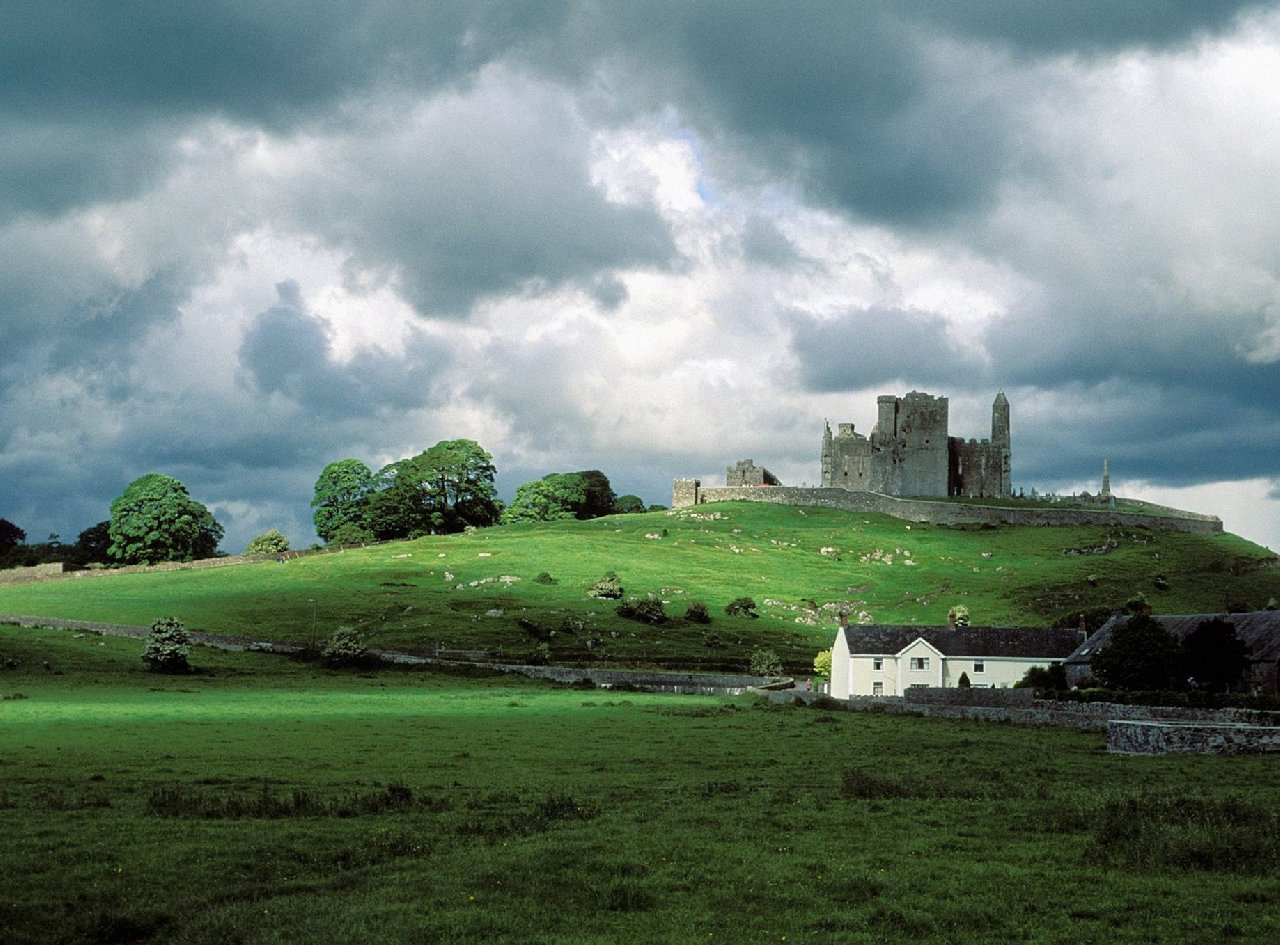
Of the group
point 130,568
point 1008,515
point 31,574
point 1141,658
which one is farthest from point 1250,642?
point 31,574

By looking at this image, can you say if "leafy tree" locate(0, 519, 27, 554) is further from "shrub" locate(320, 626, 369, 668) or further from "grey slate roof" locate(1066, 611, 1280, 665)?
"grey slate roof" locate(1066, 611, 1280, 665)

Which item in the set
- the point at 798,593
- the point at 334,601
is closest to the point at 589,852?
the point at 334,601

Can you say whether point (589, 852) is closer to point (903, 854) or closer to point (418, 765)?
point (903, 854)

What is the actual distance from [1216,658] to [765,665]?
3284cm

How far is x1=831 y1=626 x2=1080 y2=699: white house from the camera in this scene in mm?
86812

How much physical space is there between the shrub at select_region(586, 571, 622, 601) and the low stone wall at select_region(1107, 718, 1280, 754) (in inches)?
3076

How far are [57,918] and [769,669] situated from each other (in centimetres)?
7381

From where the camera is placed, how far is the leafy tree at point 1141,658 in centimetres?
6444

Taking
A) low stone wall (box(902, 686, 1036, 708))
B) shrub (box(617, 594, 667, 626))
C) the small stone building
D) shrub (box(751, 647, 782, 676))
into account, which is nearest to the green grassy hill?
shrub (box(617, 594, 667, 626))

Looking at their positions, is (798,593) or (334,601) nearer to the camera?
(334,601)

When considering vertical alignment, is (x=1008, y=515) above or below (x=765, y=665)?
above

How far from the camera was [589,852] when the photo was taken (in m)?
21.1

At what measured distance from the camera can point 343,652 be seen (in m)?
86.3

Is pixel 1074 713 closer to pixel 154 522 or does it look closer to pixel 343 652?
pixel 343 652
